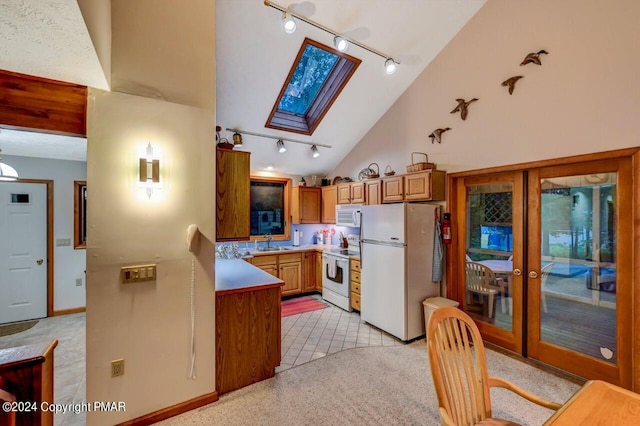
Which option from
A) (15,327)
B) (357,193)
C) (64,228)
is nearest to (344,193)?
(357,193)

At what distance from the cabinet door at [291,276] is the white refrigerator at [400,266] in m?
1.73

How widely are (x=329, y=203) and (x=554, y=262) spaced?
144 inches

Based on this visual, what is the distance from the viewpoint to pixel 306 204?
5.67 m

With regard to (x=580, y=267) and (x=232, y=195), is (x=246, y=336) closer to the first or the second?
(x=232, y=195)

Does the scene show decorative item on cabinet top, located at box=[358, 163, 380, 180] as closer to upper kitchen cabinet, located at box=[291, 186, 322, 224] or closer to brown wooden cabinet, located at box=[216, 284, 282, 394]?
upper kitchen cabinet, located at box=[291, 186, 322, 224]

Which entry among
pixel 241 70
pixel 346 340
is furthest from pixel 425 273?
pixel 241 70

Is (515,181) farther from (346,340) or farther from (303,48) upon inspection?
(303,48)

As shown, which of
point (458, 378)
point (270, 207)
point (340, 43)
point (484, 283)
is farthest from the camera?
point (270, 207)

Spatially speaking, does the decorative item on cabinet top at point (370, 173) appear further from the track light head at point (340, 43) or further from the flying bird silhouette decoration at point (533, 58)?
the flying bird silhouette decoration at point (533, 58)

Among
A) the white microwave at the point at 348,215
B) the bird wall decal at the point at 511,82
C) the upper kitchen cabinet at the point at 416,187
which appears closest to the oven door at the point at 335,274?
the white microwave at the point at 348,215

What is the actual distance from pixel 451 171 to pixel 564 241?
139 cm

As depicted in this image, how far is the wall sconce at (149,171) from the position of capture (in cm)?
200

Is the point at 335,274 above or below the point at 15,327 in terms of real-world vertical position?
above

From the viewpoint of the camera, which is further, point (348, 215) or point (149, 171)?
point (348, 215)
